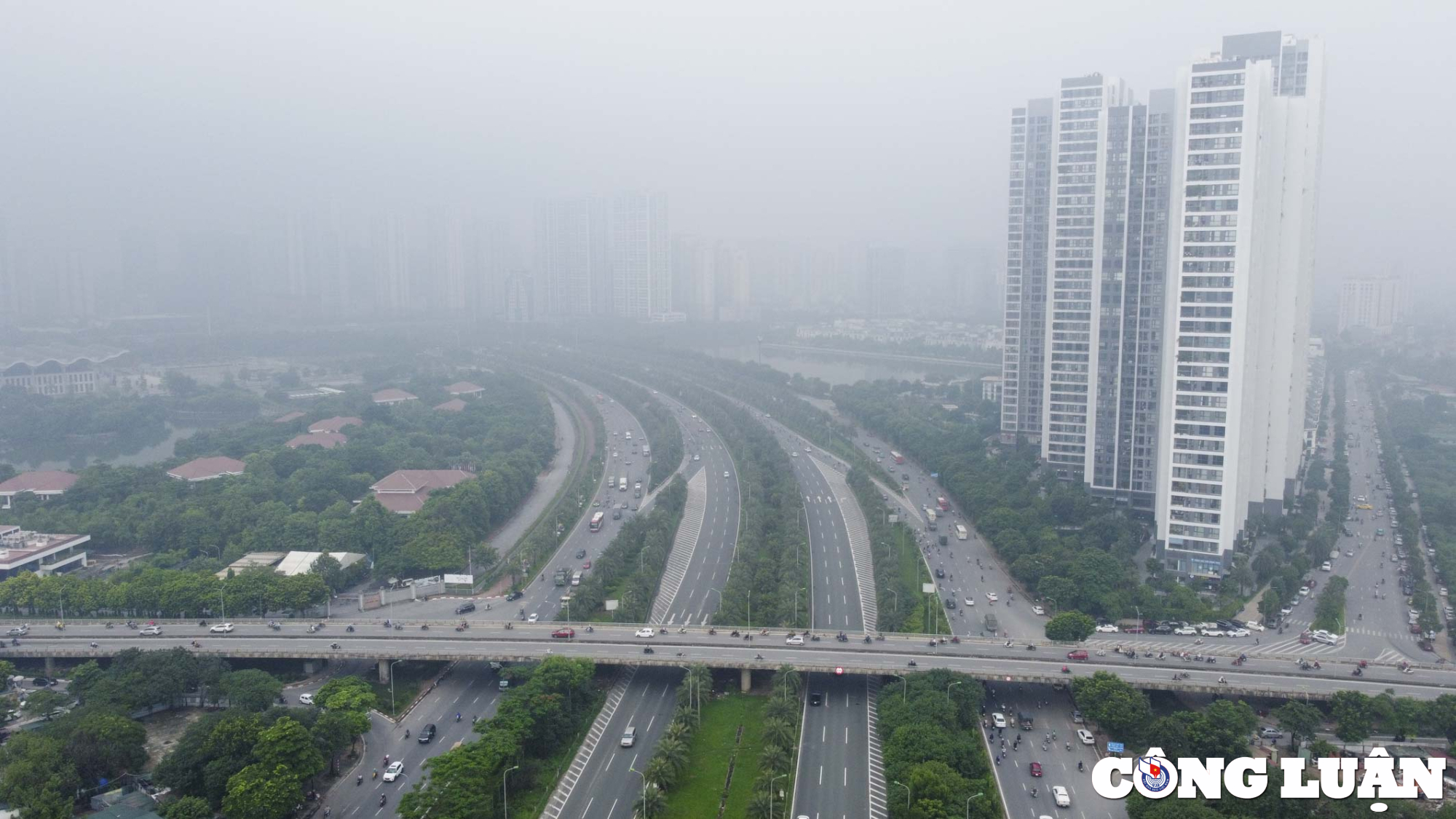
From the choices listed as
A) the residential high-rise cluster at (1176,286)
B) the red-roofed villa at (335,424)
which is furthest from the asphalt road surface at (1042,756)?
the red-roofed villa at (335,424)

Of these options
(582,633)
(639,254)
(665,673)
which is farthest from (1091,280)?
(639,254)

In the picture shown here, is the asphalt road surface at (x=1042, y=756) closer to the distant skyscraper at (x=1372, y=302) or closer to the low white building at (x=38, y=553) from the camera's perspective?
the low white building at (x=38, y=553)

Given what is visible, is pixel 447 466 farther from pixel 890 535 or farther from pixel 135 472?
pixel 890 535

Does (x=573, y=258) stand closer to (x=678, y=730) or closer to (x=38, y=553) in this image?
(x=38, y=553)

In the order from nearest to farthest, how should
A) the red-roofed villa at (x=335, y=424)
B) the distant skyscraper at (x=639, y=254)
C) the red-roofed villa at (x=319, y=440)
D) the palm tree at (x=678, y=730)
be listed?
the palm tree at (x=678, y=730) < the red-roofed villa at (x=319, y=440) < the red-roofed villa at (x=335, y=424) < the distant skyscraper at (x=639, y=254)

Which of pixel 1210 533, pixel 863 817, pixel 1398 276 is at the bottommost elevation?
pixel 863 817

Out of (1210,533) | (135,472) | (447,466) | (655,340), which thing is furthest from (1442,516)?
(655,340)

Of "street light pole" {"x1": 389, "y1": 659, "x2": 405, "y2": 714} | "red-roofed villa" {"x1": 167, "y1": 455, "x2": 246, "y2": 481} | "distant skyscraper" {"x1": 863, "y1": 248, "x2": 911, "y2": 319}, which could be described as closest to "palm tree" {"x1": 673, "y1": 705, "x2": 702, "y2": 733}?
"street light pole" {"x1": 389, "y1": 659, "x2": 405, "y2": 714}
